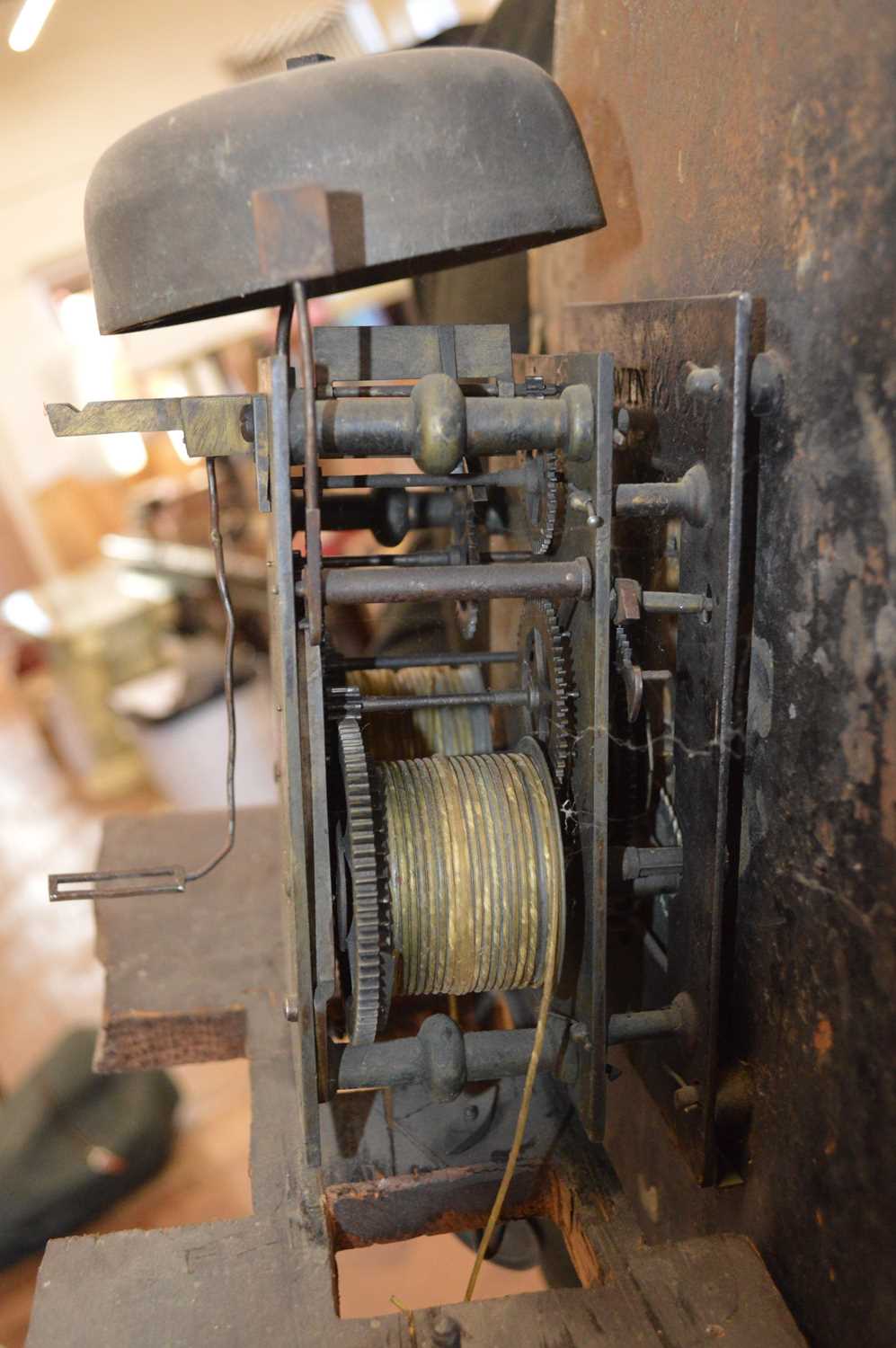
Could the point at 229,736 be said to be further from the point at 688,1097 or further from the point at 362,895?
the point at 688,1097

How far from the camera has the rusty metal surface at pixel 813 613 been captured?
82cm

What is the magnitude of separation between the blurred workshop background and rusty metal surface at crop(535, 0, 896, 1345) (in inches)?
41.2

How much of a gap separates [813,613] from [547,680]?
35 centimetres

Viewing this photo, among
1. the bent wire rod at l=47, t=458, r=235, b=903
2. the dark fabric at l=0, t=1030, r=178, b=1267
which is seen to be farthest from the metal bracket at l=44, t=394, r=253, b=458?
the dark fabric at l=0, t=1030, r=178, b=1267

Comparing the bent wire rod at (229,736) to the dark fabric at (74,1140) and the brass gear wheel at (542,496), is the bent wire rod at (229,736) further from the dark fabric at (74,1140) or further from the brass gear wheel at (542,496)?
the dark fabric at (74,1140)

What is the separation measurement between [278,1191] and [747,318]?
1111 millimetres

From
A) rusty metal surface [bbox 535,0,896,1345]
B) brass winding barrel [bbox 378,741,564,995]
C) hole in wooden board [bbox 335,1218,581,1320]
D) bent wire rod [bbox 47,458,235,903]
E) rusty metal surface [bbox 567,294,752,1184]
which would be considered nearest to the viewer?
rusty metal surface [bbox 535,0,896,1345]

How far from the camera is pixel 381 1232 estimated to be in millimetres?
1263

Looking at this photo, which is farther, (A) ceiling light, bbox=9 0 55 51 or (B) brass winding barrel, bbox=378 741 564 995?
(A) ceiling light, bbox=9 0 55 51

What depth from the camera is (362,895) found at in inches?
39.6

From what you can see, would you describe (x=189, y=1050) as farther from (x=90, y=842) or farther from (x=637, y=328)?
(x=90, y=842)

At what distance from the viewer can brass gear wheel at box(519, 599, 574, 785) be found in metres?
1.12

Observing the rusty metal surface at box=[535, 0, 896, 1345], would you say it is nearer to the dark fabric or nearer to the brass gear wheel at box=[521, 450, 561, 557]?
the brass gear wheel at box=[521, 450, 561, 557]

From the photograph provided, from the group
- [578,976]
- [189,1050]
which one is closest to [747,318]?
[578,976]
